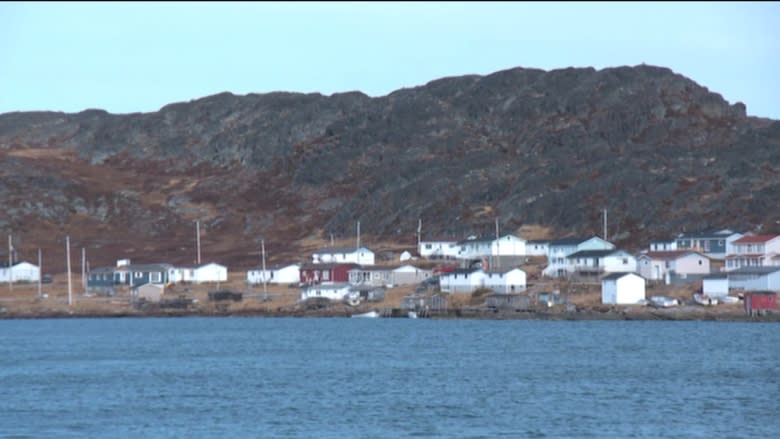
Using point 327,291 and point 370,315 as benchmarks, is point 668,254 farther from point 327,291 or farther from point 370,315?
point 327,291

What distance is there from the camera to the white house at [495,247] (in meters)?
130

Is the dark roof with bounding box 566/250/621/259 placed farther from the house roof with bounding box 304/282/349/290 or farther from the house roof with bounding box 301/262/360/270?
the house roof with bounding box 301/262/360/270

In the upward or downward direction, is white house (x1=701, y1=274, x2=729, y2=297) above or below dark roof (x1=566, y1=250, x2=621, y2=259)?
below

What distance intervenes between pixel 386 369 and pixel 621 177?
322ft

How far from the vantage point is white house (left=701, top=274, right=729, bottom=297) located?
99.4 meters

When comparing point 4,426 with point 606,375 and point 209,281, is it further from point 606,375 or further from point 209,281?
point 209,281

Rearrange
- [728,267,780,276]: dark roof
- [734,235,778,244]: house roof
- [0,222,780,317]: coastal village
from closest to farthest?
1. [728,267,780,276]: dark roof
2. [0,222,780,317]: coastal village
3. [734,235,778,244]: house roof

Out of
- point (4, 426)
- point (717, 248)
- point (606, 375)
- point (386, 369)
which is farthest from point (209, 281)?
point (4, 426)

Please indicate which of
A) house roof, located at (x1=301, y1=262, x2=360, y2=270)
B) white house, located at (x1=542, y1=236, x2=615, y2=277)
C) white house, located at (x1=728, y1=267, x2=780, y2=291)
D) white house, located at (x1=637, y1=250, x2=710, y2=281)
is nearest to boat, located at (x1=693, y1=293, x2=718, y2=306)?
white house, located at (x1=728, y1=267, x2=780, y2=291)

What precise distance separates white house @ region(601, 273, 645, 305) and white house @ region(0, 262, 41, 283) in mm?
63893

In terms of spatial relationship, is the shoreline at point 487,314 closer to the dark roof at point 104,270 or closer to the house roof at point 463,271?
the house roof at point 463,271

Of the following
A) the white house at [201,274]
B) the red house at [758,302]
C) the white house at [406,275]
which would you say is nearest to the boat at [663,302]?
A: the red house at [758,302]

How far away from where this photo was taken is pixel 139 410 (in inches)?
1977

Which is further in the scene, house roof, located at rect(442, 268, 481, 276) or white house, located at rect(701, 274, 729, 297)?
house roof, located at rect(442, 268, 481, 276)
